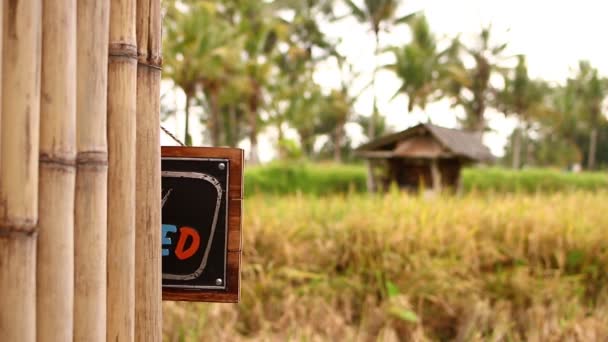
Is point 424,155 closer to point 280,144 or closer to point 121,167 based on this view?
point 280,144

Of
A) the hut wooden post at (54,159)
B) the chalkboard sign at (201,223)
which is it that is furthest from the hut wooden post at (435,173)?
the hut wooden post at (54,159)

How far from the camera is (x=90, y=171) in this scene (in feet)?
3.85

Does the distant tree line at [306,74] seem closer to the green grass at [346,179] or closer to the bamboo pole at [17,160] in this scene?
the green grass at [346,179]

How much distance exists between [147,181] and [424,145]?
12.8 meters

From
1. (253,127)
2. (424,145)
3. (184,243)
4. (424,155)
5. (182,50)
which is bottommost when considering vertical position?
(184,243)

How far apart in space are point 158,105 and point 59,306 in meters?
0.48

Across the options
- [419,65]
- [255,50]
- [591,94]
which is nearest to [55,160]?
[255,50]

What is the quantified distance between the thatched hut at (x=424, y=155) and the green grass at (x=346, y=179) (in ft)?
3.16

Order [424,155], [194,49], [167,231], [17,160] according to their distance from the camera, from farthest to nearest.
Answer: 1. [194,49]
2. [424,155]
3. [167,231]
4. [17,160]

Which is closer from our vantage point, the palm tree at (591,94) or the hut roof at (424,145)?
the hut roof at (424,145)

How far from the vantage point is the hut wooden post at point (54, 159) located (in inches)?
44.2

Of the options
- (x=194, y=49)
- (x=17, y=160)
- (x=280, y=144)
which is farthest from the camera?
(x=280, y=144)

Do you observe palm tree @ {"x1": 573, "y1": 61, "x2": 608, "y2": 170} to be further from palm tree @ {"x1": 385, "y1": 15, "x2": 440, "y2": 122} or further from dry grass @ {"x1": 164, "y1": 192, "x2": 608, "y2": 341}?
dry grass @ {"x1": 164, "y1": 192, "x2": 608, "y2": 341}

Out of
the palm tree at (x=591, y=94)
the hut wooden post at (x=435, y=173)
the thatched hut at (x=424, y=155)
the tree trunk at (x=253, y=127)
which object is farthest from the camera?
the palm tree at (x=591, y=94)
